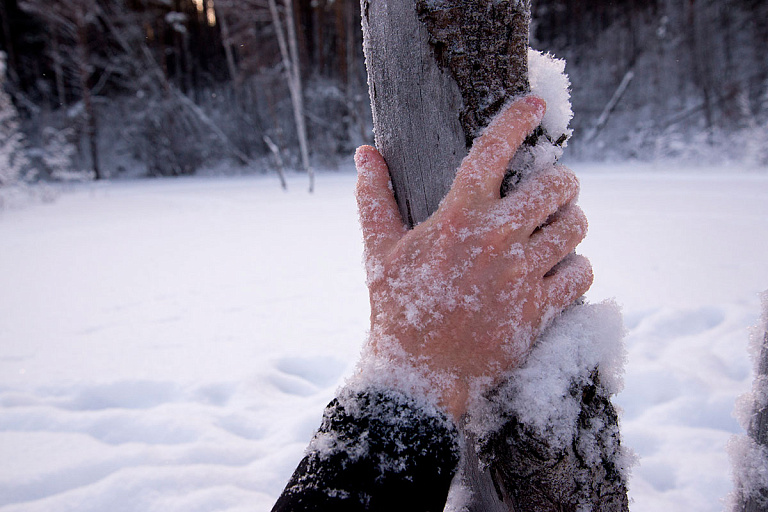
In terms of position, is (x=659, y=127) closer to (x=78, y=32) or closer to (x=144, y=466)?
(x=144, y=466)

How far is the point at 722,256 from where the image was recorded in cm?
367

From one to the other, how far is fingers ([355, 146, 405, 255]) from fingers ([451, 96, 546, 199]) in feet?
0.52

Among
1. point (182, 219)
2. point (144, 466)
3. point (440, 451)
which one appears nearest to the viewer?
point (440, 451)

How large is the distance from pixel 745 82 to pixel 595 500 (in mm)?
16303

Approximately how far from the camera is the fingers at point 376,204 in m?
0.85

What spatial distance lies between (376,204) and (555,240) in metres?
0.36

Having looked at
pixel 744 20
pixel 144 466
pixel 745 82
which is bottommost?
pixel 144 466

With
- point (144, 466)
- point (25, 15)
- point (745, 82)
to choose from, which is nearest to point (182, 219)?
point (144, 466)

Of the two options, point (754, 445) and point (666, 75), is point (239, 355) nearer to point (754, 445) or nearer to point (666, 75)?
point (754, 445)

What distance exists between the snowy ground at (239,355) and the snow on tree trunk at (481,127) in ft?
2.75

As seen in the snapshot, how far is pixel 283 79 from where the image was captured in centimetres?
1598

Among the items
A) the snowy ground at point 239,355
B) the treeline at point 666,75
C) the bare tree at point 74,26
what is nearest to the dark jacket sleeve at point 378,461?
the snowy ground at point 239,355

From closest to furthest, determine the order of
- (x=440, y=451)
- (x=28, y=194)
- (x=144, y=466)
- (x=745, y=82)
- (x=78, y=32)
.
A: (x=440, y=451) → (x=144, y=466) → (x=28, y=194) → (x=745, y=82) → (x=78, y=32)

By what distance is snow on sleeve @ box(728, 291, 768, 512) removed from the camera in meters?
0.79
